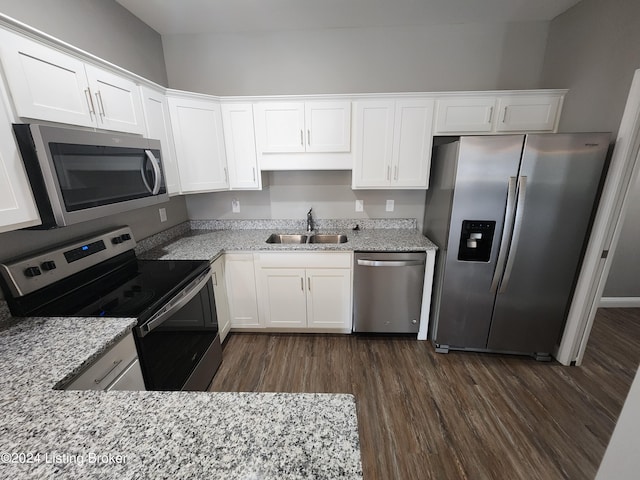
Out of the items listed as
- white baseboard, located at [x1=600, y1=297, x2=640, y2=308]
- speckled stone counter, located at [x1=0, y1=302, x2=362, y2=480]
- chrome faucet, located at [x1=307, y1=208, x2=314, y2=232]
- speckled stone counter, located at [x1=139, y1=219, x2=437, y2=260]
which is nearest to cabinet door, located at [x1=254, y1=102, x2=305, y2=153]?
chrome faucet, located at [x1=307, y1=208, x2=314, y2=232]

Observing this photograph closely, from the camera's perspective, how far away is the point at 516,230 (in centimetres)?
193

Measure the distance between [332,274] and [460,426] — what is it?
4.56ft

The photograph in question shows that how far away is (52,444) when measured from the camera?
644 millimetres

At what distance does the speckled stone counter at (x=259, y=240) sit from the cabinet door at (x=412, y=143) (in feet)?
1.74

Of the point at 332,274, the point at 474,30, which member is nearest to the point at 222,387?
the point at 332,274

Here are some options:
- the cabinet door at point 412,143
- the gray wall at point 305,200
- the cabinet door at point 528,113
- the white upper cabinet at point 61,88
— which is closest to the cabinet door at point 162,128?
the white upper cabinet at point 61,88

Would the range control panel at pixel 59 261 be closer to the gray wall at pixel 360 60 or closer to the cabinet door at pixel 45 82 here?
the cabinet door at pixel 45 82

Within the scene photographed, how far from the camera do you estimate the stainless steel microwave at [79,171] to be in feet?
3.59

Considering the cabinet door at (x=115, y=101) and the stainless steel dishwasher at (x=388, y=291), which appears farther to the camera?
the stainless steel dishwasher at (x=388, y=291)

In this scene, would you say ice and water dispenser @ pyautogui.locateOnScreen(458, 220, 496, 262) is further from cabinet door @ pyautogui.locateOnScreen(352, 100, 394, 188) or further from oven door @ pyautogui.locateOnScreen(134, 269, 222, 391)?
oven door @ pyautogui.locateOnScreen(134, 269, 222, 391)

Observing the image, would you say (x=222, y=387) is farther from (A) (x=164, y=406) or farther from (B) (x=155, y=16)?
(B) (x=155, y=16)

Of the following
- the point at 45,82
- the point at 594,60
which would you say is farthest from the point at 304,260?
the point at 594,60

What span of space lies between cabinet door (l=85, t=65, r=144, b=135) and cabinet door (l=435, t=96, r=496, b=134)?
2.32m

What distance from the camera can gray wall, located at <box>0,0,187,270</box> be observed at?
4.50 feet
